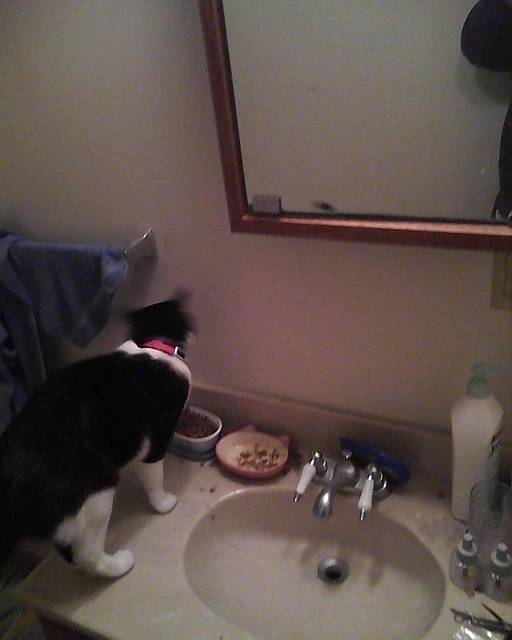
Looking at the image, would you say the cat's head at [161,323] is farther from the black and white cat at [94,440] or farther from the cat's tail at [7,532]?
the cat's tail at [7,532]

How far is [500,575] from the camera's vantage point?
70cm

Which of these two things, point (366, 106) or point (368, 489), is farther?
point (368, 489)

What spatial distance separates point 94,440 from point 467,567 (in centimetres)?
54

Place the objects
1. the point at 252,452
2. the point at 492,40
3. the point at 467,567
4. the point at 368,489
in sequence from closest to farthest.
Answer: the point at 492,40 → the point at 467,567 → the point at 368,489 → the point at 252,452

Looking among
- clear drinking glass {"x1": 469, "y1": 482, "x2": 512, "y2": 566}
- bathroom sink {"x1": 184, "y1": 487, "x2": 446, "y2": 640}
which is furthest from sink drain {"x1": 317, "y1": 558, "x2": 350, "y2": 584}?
clear drinking glass {"x1": 469, "y1": 482, "x2": 512, "y2": 566}

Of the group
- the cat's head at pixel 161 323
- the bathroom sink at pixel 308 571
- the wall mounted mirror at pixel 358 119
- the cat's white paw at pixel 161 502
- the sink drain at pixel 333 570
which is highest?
the wall mounted mirror at pixel 358 119

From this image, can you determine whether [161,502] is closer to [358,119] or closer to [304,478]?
[304,478]

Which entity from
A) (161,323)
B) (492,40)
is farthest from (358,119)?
(161,323)

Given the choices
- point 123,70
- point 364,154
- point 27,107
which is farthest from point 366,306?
point 27,107

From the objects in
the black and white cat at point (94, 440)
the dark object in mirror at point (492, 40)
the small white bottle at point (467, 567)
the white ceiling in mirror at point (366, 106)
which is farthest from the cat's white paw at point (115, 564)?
the dark object in mirror at point (492, 40)

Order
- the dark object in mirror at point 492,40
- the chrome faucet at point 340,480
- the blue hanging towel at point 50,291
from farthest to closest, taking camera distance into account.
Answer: the blue hanging towel at point 50,291
the chrome faucet at point 340,480
the dark object in mirror at point 492,40

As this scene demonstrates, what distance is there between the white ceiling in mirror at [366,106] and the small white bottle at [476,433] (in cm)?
23

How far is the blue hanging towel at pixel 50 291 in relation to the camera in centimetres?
94

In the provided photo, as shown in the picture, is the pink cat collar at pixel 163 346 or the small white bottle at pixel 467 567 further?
the pink cat collar at pixel 163 346
